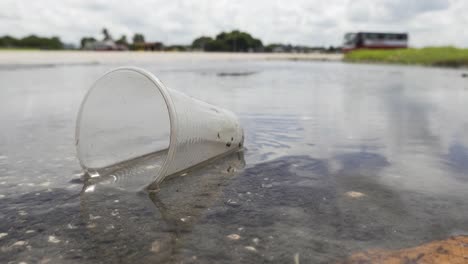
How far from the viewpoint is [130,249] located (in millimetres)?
2348

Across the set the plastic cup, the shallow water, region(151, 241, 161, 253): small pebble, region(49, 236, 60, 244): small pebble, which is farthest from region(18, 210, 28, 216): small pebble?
region(151, 241, 161, 253): small pebble

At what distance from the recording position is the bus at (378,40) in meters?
67.1

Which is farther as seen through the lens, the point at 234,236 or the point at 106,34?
the point at 106,34

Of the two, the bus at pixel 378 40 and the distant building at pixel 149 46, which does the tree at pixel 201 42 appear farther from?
the bus at pixel 378 40

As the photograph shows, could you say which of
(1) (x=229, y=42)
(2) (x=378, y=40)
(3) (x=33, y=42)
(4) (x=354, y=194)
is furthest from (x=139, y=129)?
(1) (x=229, y=42)

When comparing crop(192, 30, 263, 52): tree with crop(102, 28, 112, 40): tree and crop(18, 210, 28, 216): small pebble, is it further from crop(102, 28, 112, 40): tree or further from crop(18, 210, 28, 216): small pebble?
crop(18, 210, 28, 216): small pebble

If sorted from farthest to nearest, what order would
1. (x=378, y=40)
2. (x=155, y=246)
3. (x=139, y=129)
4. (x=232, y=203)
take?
1. (x=378, y=40)
2. (x=139, y=129)
3. (x=232, y=203)
4. (x=155, y=246)

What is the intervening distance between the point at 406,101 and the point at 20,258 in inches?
351

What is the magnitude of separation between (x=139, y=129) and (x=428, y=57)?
40.1 meters

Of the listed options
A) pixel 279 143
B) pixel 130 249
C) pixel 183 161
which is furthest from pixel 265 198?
pixel 279 143

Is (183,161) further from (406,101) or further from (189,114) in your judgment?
(406,101)

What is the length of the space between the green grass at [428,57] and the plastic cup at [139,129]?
31.6 m

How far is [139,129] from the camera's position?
4.80m

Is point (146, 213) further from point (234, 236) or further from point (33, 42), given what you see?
point (33, 42)
